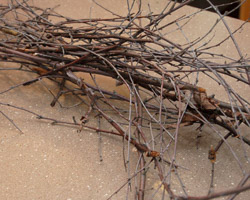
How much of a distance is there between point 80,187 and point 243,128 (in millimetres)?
359

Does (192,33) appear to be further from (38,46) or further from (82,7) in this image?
(38,46)

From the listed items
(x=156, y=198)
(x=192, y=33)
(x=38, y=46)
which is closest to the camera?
(x=156, y=198)

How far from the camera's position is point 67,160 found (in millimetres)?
668

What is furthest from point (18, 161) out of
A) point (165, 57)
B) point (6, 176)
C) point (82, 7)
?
point (82, 7)

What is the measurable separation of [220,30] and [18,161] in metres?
0.70

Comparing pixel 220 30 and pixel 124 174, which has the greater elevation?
pixel 220 30

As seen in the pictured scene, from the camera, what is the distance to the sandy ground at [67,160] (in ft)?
2.03

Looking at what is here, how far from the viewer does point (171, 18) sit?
1112mm

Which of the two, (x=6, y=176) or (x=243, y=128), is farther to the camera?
(x=243, y=128)

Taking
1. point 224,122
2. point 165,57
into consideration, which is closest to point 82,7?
point 165,57

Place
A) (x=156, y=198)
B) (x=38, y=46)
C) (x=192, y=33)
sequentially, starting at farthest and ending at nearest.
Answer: (x=192, y=33)
(x=38, y=46)
(x=156, y=198)

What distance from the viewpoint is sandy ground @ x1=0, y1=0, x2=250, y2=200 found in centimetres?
62

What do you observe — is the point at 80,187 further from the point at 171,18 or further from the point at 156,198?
the point at 171,18

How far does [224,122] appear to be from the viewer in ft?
2.23
